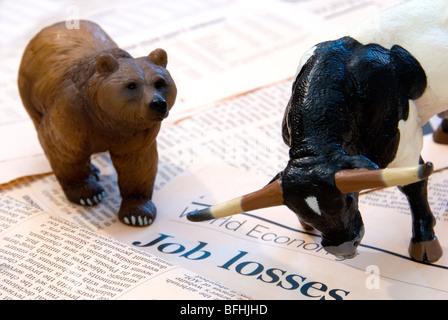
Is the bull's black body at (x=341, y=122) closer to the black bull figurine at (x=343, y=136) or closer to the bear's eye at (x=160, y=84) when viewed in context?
the black bull figurine at (x=343, y=136)

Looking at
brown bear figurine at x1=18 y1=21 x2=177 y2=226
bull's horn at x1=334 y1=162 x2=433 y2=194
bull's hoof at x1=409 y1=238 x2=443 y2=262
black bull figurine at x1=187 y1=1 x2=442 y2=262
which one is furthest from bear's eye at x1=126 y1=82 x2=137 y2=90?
bull's hoof at x1=409 y1=238 x2=443 y2=262

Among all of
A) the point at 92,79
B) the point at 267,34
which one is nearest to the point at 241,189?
the point at 92,79

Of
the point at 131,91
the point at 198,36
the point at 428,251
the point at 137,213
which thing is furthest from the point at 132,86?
the point at 198,36

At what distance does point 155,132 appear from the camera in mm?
1003

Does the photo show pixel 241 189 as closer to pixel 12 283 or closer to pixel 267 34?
pixel 12 283

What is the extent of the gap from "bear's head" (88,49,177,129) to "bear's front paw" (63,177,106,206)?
0.21m

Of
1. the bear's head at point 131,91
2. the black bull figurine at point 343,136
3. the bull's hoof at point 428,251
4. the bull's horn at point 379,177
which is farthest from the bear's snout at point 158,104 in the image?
the bull's hoof at point 428,251

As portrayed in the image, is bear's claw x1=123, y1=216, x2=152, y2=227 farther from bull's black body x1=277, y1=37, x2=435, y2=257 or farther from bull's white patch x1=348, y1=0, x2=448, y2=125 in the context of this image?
bull's white patch x1=348, y1=0, x2=448, y2=125

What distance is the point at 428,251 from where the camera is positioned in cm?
95

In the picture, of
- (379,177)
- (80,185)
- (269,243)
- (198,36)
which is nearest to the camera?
(379,177)

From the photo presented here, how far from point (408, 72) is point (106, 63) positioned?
40cm

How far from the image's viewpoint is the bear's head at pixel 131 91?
0.91 meters

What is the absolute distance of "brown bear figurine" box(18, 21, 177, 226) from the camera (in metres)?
0.92

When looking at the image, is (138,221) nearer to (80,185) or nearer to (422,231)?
(80,185)
